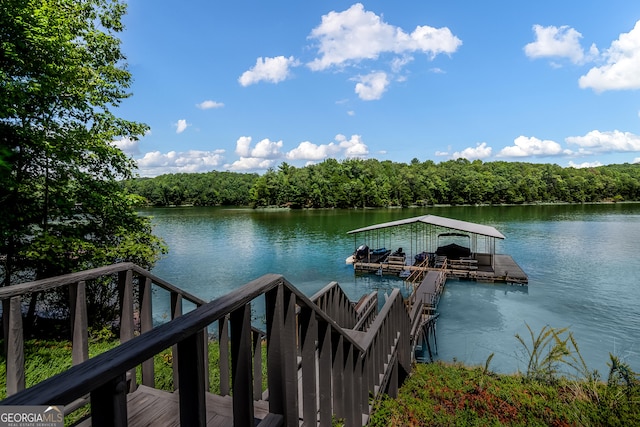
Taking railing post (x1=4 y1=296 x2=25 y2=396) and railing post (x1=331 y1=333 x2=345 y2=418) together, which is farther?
railing post (x1=331 y1=333 x2=345 y2=418)

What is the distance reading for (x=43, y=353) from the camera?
19.1ft

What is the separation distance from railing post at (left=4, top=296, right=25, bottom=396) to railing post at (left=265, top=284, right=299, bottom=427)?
1776 mm

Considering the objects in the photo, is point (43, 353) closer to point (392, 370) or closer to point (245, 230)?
point (392, 370)

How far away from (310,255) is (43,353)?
62.6 feet

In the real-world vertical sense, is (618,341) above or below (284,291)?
below

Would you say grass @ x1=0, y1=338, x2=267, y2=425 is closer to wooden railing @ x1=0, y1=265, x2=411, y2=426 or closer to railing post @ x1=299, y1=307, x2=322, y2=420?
wooden railing @ x1=0, y1=265, x2=411, y2=426

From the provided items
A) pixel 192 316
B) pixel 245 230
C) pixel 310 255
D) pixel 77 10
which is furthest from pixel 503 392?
pixel 245 230

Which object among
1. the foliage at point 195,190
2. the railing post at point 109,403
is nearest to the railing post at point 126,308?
the railing post at point 109,403

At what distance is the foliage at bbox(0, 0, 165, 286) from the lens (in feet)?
20.5

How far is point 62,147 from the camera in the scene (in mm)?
6801

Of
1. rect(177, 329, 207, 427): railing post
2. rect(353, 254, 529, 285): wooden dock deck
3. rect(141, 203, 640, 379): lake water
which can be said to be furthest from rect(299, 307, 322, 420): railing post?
rect(353, 254, 529, 285): wooden dock deck

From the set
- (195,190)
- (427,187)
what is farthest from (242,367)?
(195,190)

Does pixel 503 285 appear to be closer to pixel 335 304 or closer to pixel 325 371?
pixel 335 304

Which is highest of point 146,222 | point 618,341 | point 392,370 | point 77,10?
point 77,10
